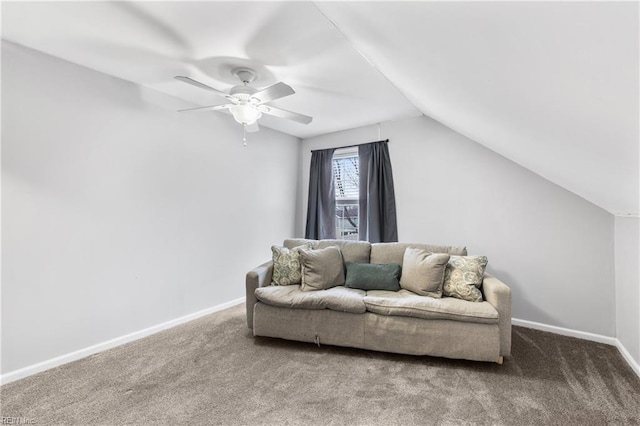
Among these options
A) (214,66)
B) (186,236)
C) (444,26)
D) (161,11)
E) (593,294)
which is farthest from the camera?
(186,236)

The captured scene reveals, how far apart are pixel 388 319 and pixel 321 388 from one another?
30.5 inches

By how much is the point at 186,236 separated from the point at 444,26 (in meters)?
3.11

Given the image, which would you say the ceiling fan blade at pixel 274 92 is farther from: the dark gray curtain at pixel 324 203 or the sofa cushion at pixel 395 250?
the dark gray curtain at pixel 324 203

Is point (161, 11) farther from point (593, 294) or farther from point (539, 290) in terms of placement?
point (593, 294)

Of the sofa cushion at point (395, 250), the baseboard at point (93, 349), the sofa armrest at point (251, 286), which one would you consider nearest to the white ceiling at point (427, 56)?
the sofa cushion at point (395, 250)

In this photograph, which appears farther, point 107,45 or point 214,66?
point 214,66

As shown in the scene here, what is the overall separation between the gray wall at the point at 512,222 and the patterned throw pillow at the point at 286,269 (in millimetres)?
1602

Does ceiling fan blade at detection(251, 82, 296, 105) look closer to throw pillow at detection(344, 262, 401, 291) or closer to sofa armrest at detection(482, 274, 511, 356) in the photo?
throw pillow at detection(344, 262, 401, 291)

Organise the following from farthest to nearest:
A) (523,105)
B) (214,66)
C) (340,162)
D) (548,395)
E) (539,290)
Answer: (340,162) < (539,290) < (214,66) < (548,395) < (523,105)

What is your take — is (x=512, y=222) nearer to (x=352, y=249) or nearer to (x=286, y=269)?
(x=352, y=249)

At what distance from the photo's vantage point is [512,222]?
313cm

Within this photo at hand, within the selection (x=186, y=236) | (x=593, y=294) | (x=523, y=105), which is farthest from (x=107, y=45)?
(x=593, y=294)

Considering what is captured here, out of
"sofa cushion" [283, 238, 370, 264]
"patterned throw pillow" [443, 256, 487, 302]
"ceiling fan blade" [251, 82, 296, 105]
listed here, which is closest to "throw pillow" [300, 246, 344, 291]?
"sofa cushion" [283, 238, 370, 264]

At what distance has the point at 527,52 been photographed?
942mm
